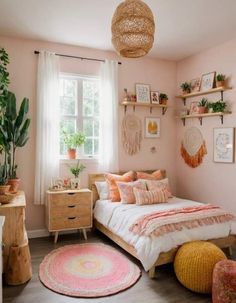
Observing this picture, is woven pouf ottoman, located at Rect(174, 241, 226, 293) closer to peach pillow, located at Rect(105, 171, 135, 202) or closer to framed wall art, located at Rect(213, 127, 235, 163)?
peach pillow, located at Rect(105, 171, 135, 202)

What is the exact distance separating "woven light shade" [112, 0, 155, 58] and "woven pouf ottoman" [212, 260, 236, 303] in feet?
6.23

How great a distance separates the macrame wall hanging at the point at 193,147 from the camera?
4.56 meters

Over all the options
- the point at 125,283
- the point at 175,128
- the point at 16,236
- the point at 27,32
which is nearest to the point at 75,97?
the point at 27,32

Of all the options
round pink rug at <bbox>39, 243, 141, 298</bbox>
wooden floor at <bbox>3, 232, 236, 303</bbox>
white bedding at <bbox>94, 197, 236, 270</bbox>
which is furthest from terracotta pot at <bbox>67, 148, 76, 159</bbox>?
wooden floor at <bbox>3, 232, 236, 303</bbox>

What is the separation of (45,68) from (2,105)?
1.08 metres

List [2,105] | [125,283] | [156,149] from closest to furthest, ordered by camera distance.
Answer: [125,283]
[2,105]
[156,149]

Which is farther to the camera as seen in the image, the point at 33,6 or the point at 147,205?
the point at 147,205

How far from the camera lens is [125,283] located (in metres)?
2.75

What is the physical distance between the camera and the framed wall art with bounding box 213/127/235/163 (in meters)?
4.00

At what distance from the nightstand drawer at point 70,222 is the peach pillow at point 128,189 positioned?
1.93 ft

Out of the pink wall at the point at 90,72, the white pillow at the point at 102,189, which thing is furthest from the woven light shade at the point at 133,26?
the white pillow at the point at 102,189

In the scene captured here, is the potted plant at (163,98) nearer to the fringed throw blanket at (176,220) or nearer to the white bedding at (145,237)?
the white bedding at (145,237)

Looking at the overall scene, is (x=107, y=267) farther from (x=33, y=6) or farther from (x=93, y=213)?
(x=33, y=6)

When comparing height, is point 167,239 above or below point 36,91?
below
